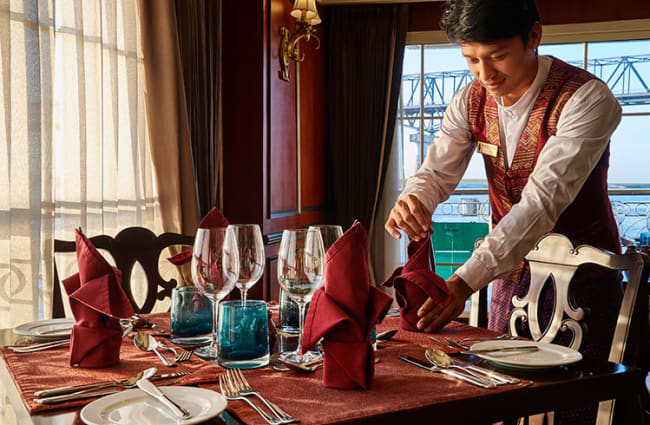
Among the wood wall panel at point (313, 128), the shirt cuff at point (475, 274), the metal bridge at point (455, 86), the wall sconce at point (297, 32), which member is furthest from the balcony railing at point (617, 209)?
the shirt cuff at point (475, 274)

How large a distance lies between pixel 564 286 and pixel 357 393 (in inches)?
29.5

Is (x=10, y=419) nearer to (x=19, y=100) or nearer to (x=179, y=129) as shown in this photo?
(x=19, y=100)

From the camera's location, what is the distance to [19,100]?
224 cm

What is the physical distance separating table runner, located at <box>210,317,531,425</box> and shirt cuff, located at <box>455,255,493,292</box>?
1.18ft

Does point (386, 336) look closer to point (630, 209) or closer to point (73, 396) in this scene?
point (73, 396)

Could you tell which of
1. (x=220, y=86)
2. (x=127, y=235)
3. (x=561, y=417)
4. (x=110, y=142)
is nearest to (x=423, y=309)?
(x=561, y=417)

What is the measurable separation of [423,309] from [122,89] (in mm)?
1942

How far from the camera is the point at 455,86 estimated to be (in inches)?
197

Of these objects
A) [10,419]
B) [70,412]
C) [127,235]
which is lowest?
[10,419]

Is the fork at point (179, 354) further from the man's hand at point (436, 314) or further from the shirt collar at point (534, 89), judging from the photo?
the shirt collar at point (534, 89)

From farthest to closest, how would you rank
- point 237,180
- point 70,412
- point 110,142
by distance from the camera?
point 237,180 → point 110,142 → point 70,412

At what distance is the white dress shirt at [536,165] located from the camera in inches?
60.2

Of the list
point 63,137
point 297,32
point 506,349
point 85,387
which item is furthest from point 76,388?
point 297,32

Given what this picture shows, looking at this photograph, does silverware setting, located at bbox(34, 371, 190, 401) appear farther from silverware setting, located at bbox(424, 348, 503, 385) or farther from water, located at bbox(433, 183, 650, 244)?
water, located at bbox(433, 183, 650, 244)
